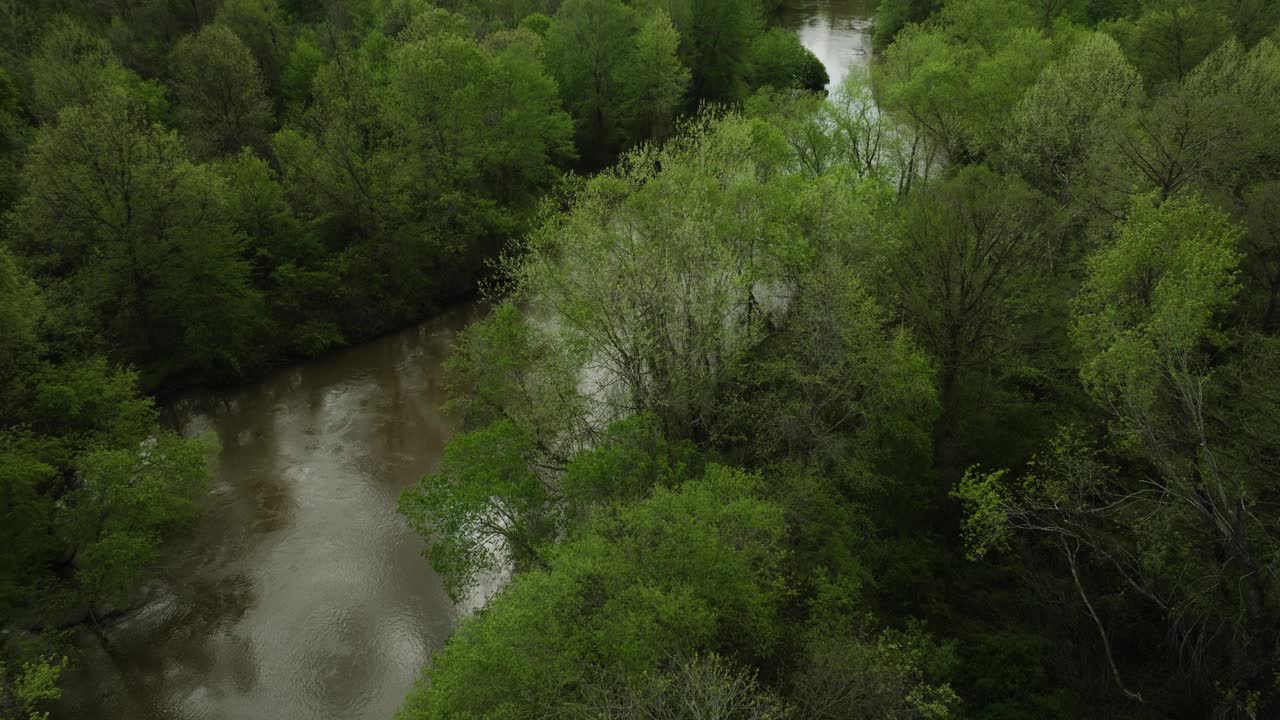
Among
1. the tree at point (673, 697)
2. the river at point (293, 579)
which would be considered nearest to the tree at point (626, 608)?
the tree at point (673, 697)

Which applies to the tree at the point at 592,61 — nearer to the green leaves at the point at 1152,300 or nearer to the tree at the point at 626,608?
the green leaves at the point at 1152,300

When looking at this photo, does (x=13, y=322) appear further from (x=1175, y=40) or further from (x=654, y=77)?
(x=1175, y=40)

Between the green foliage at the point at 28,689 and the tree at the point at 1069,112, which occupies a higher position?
the tree at the point at 1069,112

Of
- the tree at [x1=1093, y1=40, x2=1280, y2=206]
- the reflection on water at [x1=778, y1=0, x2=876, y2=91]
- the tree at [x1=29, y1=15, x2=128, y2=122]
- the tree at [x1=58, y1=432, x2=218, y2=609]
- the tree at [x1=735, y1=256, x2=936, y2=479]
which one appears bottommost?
Result: the reflection on water at [x1=778, y1=0, x2=876, y2=91]

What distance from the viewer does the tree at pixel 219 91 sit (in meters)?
46.2

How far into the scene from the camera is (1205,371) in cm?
2214

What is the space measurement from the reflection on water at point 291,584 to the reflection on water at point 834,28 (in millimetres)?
53011

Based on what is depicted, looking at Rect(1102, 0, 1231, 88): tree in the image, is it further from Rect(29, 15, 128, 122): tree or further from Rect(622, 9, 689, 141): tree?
Rect(29, 15, 128, 122): tree

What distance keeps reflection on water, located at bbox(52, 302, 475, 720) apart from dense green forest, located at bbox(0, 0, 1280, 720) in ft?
5.98

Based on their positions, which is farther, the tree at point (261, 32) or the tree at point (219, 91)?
the tree at point (261, 32)

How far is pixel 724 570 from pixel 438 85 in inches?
1487

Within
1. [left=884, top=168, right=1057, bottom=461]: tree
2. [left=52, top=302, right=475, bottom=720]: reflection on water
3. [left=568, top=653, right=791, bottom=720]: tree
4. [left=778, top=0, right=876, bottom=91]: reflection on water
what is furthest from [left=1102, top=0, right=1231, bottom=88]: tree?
[left=52, top=302, right=475, bottom=720]: reflection on water

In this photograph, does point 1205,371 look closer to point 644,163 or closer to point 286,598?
point 644,163

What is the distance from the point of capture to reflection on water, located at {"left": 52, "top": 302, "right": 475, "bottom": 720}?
2475cm
